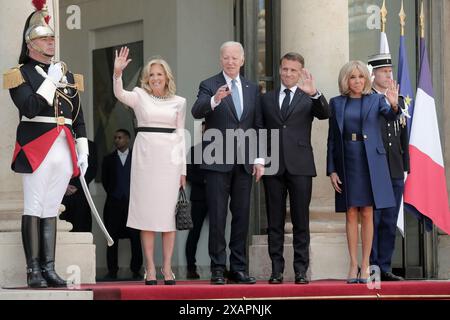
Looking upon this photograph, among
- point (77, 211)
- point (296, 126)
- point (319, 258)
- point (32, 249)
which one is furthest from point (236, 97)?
point (77, 211)

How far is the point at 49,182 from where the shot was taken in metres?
10.9

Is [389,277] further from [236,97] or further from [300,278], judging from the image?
[236,97]

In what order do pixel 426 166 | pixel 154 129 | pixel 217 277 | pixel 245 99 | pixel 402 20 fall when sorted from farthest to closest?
pixel 402 20
pixel 426 166
pixel 245 99
pixel 154 129
pixel 217 277

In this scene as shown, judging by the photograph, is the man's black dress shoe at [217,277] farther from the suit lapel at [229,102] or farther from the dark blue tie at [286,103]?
the dark blue tie at [286,103]

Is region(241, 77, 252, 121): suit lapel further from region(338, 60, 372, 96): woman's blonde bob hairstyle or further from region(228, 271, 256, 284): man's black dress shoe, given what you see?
region(228, 271, 256, 284): man's black dress shoe

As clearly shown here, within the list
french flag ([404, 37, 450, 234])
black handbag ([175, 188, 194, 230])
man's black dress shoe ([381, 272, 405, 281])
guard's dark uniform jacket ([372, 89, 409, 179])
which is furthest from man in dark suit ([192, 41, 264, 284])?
french flag ([404, 37, 450, 234])

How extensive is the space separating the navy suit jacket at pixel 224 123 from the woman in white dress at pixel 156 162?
0.21 meters

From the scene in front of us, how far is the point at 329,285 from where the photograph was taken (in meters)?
11.2

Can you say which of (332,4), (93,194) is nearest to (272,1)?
(332,4)

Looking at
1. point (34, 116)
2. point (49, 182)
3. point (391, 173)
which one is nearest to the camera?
point (34, 116)

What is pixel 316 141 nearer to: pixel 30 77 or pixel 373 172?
pixel 373 172

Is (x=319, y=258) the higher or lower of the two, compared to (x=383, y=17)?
lower

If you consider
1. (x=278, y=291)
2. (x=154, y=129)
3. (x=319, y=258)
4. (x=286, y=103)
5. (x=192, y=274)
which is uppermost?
(x=286, y=103)

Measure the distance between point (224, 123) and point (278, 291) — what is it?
5.05 ft
